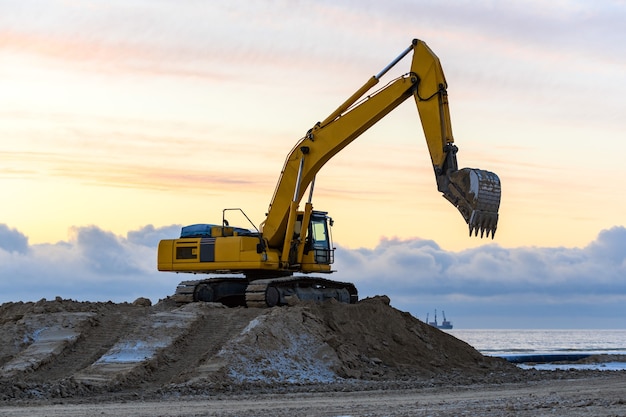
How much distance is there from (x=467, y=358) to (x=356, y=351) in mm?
4244

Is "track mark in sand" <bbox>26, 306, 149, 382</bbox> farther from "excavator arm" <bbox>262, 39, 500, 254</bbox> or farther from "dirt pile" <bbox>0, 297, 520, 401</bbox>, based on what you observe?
"excavator arm" <bbox>262, 39, 500, 254</bbox>

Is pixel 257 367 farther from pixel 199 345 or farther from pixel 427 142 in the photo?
pixel 427 142

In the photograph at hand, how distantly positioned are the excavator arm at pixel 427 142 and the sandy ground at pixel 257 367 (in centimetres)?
328

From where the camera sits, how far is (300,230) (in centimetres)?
3038

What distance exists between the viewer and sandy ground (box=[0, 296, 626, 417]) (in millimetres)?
19297

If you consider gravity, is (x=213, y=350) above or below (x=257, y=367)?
above

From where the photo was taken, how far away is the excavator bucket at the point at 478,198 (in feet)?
84.4

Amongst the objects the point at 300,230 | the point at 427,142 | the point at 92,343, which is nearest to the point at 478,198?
the point at 427,142

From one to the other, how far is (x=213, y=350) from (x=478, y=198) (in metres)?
7.51

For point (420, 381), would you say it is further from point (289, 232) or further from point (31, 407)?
point (31, 407)

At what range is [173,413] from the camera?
18172mm

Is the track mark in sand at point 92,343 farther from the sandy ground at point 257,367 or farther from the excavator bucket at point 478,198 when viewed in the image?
the excavator bucket at point 478,198

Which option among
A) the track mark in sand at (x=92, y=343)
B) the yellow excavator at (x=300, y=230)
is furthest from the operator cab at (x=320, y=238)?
the track mark in sand at (x=92, y=343)

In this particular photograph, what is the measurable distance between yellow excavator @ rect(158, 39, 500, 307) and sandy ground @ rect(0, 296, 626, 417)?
119 centimetres
